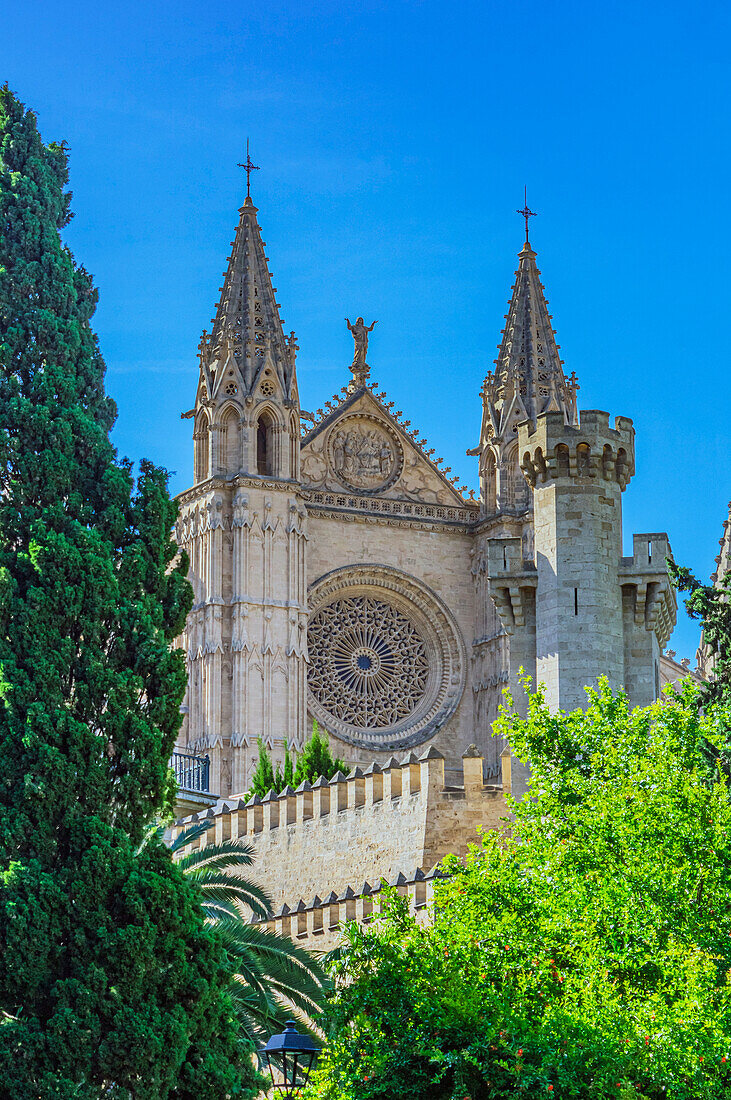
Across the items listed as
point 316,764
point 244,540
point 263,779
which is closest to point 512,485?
point 244,540

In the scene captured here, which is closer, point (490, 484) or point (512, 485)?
point (512, 485)

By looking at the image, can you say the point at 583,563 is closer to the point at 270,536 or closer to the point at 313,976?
the point at 313,976

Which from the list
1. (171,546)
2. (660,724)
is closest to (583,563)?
(660,724)

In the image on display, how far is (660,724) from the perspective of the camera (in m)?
25.6

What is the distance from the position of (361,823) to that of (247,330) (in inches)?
1007

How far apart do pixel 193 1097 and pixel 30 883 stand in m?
2.71

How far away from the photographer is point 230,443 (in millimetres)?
56625

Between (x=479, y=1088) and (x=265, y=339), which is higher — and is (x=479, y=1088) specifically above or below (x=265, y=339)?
below

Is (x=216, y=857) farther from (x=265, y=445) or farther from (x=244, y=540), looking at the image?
(x=265, y=445)

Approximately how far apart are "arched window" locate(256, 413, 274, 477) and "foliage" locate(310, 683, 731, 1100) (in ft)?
101

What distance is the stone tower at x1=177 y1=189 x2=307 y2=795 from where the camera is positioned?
176 feet

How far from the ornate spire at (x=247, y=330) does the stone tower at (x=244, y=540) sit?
0.04m

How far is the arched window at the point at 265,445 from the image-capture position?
56.9 metres

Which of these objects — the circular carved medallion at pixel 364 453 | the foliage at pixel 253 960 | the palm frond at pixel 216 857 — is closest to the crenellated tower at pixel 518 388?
the circular carved medallion at pixel 364 453
